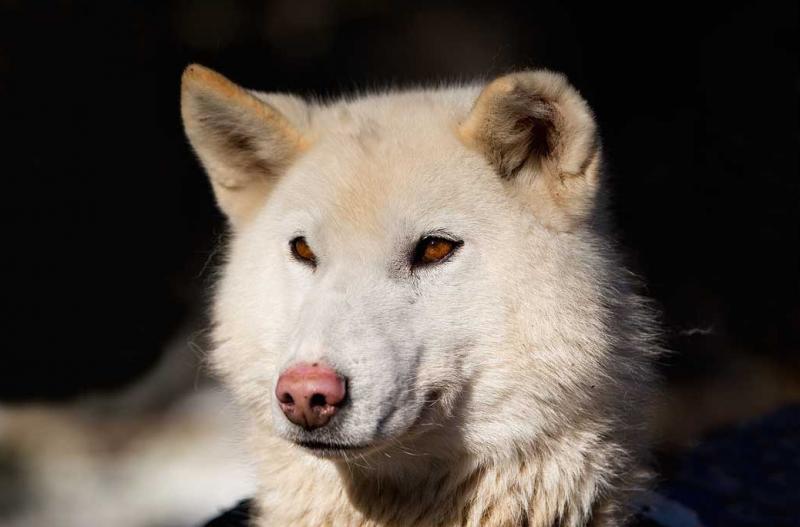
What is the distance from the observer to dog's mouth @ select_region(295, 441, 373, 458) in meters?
2.87

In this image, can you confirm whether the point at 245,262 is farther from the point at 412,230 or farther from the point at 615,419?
the point at 615,419

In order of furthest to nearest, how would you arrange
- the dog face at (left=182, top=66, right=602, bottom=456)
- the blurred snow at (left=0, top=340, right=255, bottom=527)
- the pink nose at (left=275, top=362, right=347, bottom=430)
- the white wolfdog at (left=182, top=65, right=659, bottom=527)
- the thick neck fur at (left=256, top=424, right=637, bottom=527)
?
1. the blurred snow at (left=0, top=340, right=255, bottom=527)
2. the thick neck fur at (left=256, top=424, right=637, bottom=527)
3. the white wolfdog at (left=182, top=65, right=659, bottom=527)
4. the dog face at (left=182, top=66, right=602, bottom=456)
5. the pink nose at (left=275, top=362, right=347, bottom=430)

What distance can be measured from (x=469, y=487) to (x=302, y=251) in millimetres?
936

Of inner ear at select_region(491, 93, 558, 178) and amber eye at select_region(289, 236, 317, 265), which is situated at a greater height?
inner ear at select_region(491, 93, 558, 178)

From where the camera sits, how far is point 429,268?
320cm

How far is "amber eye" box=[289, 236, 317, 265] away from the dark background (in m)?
3.47

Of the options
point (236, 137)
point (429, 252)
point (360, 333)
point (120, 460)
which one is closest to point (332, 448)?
point (360, 333)

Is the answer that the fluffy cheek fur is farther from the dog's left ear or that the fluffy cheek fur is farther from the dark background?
the dark background

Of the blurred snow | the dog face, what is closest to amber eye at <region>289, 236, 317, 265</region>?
the dog face

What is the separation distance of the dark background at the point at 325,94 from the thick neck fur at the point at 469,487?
3640mm

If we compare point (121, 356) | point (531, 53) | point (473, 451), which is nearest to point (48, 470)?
point (121, 356)

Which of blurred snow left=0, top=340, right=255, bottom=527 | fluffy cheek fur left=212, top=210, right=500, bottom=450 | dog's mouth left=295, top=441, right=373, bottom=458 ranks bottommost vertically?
blurred snow left=0, top=340, right=255, bottom=527

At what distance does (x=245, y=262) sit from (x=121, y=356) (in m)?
4.55

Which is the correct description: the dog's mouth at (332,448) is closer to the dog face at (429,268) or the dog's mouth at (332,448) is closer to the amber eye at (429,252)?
the dog face at (429,268)
